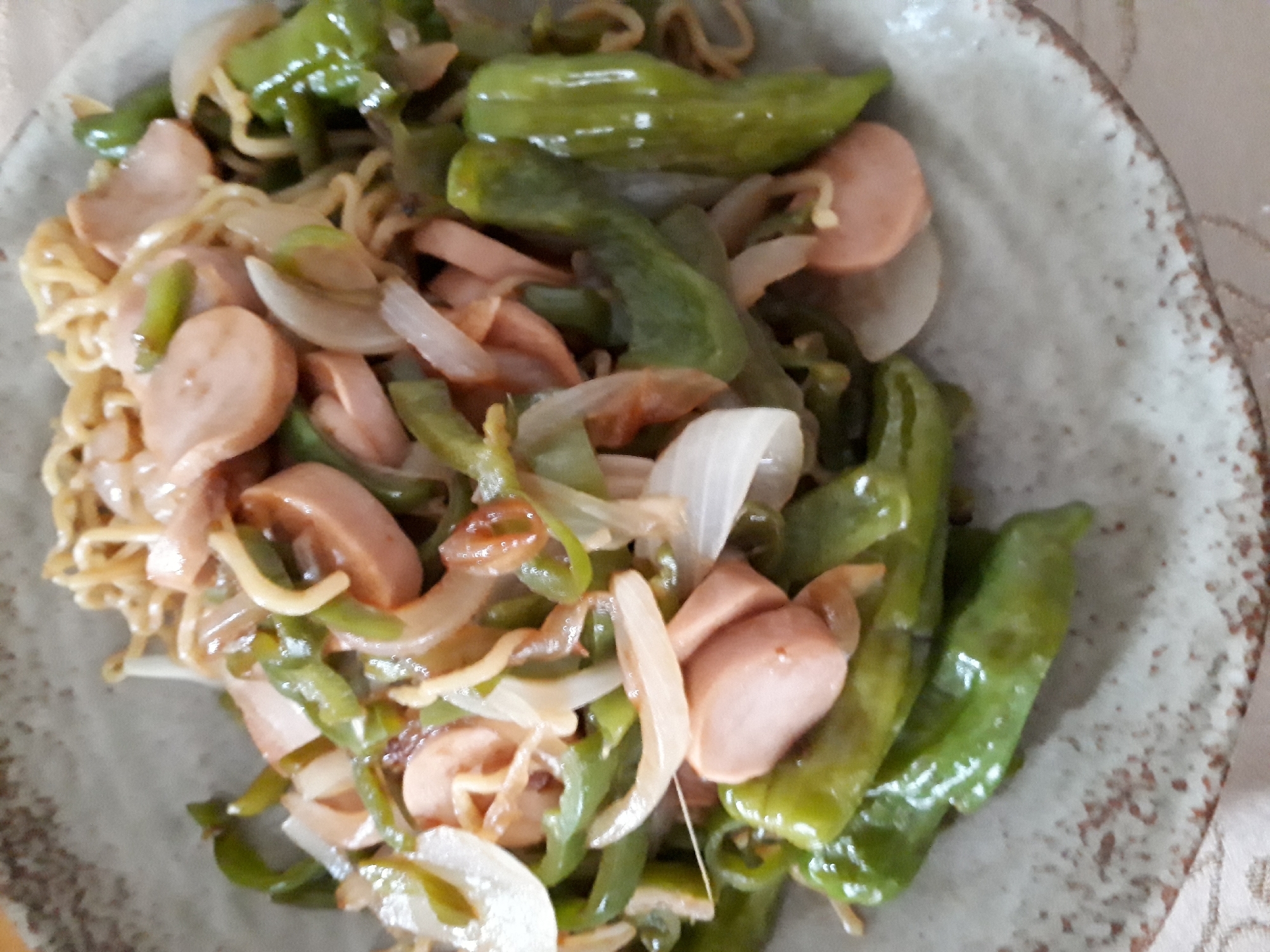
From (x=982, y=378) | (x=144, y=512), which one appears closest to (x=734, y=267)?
(x=982, y=378)

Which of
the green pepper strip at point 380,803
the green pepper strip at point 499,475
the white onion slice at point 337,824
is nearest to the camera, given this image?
the green pepper strip at point 499,475

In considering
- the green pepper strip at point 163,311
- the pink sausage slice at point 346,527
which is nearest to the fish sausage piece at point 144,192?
the green pepper strip at point 163,311

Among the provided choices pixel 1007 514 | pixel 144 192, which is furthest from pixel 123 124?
pixel 1007 514

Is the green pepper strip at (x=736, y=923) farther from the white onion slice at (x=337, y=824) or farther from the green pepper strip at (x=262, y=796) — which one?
the green pepper strip at (x=262, y=796)

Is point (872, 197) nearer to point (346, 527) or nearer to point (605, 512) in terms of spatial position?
point (605, 512)

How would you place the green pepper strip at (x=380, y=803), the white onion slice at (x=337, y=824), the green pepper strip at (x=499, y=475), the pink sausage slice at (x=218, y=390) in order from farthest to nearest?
the white onion slice at (x=337, y=824) → the green pepper strip at (x=380, y=803) → the pink sausage slice at (x=218, y=390) → the green pepper strip at (x=499, y=475)

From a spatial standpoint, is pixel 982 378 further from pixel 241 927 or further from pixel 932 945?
pixel 241 927

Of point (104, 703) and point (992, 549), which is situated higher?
point (992, 549)

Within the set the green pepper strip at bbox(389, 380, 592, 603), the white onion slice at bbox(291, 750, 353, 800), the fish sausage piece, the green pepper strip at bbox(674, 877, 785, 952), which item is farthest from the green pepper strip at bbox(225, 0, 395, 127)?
the green pepper strip at bbox(674, 877, 785, 952)
